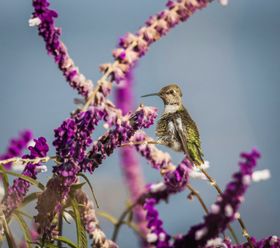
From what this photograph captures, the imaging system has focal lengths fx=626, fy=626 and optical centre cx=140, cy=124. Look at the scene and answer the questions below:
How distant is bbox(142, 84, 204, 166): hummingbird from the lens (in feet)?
3.96

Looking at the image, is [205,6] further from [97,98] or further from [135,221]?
[135,221]

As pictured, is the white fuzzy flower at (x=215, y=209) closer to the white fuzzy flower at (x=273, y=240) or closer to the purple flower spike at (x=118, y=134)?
the purple flower spike at (x=118, y=134)

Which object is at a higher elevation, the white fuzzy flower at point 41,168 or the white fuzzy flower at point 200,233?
the white fuzzy flower at point 41,168

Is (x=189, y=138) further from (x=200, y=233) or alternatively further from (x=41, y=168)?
(x=200, y=233)

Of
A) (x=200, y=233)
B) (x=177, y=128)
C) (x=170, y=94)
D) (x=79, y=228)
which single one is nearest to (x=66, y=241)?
(x=79, y=228)

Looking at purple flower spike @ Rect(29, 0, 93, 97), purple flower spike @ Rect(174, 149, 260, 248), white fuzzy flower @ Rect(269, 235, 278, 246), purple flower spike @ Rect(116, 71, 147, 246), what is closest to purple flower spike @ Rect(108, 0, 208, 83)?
purple flower spike @ Rect(29, 0, 93, 97)

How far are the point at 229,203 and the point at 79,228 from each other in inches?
12.5

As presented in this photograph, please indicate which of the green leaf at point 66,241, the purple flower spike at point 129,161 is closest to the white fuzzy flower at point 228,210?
the green leaf at point 66,241

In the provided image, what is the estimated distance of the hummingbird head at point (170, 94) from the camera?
142 cm

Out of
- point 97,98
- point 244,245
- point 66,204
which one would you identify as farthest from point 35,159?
point 244,245

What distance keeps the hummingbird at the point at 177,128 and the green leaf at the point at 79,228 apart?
0.28m

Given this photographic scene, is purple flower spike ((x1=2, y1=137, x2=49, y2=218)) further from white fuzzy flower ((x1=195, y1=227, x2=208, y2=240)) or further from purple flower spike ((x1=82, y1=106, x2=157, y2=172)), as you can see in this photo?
white fuzzy flower ((x1=195, y1=227, x2=208, y2=240))

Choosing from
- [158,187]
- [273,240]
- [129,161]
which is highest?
[129,161]

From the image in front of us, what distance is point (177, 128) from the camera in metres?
1.29
